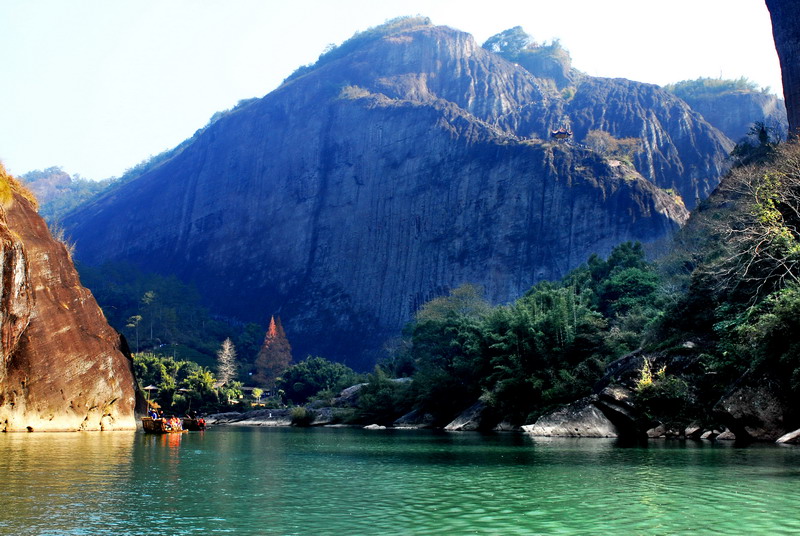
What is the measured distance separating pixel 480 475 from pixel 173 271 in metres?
132

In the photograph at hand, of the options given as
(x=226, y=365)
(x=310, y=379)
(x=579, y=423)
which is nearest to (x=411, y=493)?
(x=579, y=423)

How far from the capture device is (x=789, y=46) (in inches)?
1991

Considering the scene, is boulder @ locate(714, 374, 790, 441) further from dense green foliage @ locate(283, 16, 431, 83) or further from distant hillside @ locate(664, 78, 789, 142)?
dense green foliage @ locate(283, 16, 431, 83)

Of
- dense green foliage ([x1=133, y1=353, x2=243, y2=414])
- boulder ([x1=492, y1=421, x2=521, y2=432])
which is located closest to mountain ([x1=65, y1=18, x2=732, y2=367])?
dense green foliage ([x1=133, y1=353, x2=243, y2=414])

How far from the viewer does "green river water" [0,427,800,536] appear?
9.52 metres

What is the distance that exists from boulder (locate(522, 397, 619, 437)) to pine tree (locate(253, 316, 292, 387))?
64.6 meters

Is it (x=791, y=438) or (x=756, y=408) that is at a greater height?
(x=756, y=408)

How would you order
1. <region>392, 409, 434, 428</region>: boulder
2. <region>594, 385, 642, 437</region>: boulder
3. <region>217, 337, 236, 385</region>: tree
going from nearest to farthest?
<region>594, 385, 642, 437</region>: boulder, <region>392, 409, 434, 428</region>: boulder, <region>217, 337, 236, 385</region>: tree

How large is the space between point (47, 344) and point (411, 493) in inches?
1119

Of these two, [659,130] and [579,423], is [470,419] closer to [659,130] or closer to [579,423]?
[579,423]

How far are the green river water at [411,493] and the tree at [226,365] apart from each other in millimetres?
67264

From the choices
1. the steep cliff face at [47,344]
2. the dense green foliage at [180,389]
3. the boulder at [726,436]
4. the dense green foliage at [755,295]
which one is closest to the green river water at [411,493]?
the boulder at [726,436]

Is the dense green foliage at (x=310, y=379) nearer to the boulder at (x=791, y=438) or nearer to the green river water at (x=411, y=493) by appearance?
the boulder at (x=791, y=438)

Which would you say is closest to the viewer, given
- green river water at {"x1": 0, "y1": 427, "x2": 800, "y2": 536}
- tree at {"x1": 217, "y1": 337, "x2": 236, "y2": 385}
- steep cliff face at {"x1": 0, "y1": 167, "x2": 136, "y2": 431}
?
green river water at {"x1": 0, "y1": 427, "x2": 800, "y2": 536}
